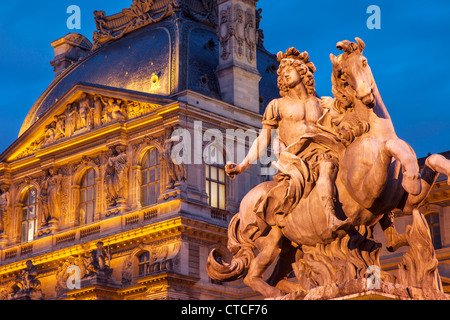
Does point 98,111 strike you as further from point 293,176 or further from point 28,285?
point 293,176

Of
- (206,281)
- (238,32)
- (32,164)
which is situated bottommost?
(206,281)

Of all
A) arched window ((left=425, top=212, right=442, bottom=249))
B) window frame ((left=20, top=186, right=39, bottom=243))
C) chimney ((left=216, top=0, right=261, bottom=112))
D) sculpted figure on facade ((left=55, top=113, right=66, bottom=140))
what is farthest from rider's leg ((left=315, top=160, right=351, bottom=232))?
window frame ((left=20, top=186, right=39, bottom=243))

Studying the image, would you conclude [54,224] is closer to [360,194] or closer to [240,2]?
[240,2]

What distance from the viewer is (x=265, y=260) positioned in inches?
335

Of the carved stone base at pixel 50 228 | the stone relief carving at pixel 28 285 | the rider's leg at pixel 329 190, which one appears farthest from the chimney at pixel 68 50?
the rider's leg at pixel 329 190

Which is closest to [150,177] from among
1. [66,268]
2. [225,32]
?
[66,268]

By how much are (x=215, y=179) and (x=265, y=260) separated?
89.1ft

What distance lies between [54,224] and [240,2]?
11.5 meters

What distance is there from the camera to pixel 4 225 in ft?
132

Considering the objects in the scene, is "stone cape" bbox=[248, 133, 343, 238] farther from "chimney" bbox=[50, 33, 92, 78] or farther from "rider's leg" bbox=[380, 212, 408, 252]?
"chimney" bbox=[50, 33, 92, 78]

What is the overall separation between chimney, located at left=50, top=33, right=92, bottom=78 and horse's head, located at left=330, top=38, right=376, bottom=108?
37824 millimetres

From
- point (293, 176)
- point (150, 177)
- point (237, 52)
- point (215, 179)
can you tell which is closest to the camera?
point (293, 176)

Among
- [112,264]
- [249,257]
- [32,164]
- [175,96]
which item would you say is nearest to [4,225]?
[32,164]
